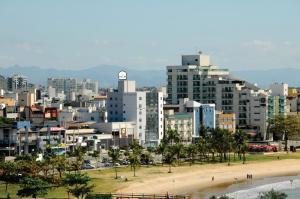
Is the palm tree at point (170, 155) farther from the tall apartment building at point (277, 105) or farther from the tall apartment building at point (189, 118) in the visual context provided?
the tall apartment building at point (277, 105)

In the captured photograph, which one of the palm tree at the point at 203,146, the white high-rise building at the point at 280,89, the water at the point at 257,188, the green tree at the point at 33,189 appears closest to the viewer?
the green tree at the point at 33,189

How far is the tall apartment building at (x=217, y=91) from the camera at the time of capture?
5472 inches

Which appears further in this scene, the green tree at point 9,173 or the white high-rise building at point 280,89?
the white high-rise building at point 280,89

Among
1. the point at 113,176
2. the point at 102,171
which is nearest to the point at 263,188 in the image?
the point at 113,176

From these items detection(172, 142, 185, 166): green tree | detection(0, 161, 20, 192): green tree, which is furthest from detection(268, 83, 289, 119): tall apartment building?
detection(0, 161, 20, 192): green tree

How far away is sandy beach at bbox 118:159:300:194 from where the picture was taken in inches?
3014

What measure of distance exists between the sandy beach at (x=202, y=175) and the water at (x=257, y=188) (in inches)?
81.7

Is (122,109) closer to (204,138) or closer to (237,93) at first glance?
(204,138)

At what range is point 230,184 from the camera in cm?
8412

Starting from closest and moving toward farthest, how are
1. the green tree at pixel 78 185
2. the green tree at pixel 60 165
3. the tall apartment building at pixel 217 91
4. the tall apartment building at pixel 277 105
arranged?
the green tree at pixel 78 185 < the green tree at pixel 60 165 < the tall apartment building at pixel 217 91 < the tall apartment building at pixel 277 105

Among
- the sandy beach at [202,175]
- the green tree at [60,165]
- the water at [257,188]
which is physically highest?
the green tree at [60,165]

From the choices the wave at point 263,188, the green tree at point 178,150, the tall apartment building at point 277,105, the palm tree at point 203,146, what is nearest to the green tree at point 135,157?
the green tree at point 178,150

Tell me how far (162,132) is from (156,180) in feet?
134

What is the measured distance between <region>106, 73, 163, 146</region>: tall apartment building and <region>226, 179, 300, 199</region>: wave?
35.4 m
